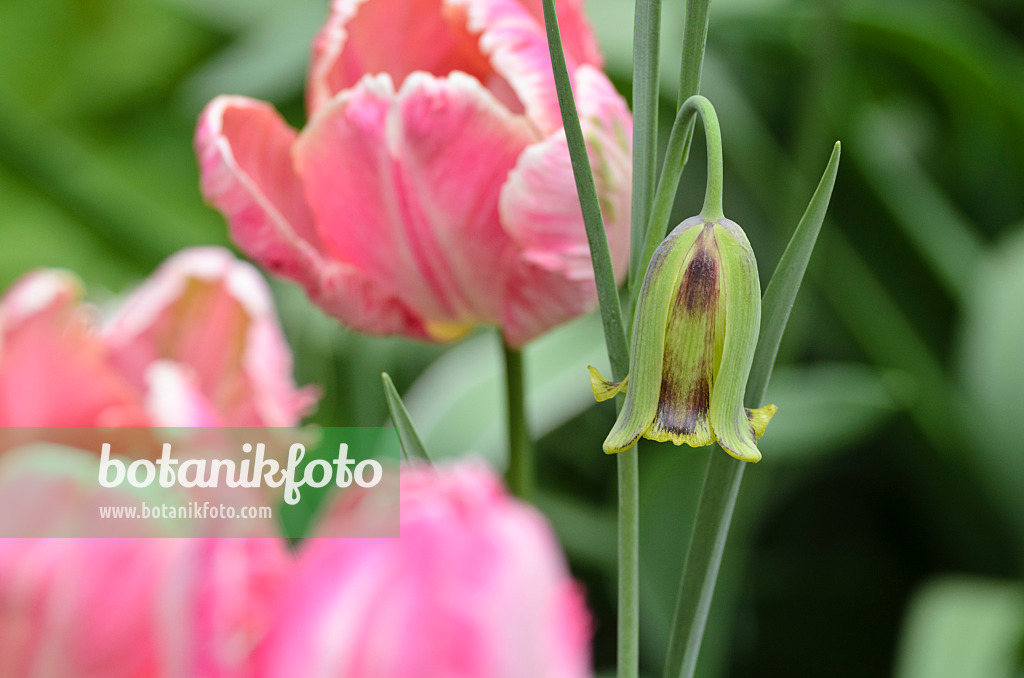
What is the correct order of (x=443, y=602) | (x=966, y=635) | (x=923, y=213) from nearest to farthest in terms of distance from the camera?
(x=443, y=602) < (x=966, y=635) < (x=923, y=213)

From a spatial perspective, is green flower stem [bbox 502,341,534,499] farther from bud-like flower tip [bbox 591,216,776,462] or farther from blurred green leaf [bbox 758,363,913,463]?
blurred green leaf [bbox 758,363,913,463]

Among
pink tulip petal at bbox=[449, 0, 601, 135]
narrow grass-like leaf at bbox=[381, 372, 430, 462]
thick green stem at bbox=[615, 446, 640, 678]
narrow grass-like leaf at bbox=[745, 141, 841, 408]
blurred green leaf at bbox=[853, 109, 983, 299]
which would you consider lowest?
thick green stem at bbox=[615, 446, 640, 678]

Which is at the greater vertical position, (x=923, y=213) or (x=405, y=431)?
(x=923, y=213)

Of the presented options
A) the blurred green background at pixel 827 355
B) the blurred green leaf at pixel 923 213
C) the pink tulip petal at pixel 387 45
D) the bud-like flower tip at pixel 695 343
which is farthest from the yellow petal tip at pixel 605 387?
the blurred green leaf at pixel 923 213

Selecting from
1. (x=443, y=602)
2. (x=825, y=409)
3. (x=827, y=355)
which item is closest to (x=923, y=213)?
(x=827, y=355)

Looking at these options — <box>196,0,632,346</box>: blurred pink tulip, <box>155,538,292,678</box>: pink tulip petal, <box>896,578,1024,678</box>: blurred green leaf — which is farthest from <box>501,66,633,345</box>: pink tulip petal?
<box>896,578,1024,678</box>: blurred green leaf

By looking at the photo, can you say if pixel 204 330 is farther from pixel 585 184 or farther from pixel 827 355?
pixel 827 355

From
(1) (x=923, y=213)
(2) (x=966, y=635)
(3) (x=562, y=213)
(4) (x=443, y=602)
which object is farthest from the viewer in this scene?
(1) (x=923, y=213)
